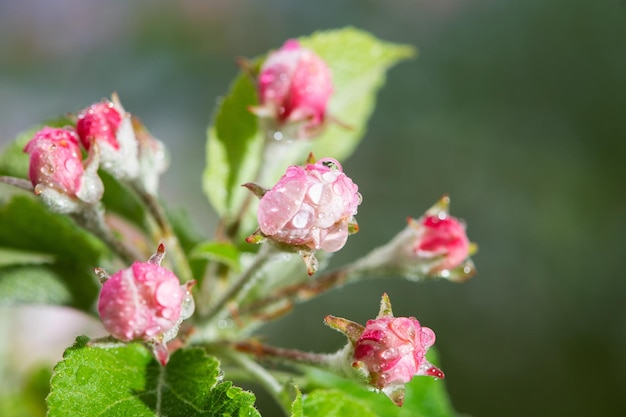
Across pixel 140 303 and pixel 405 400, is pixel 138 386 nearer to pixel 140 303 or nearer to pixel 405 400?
pixel 140 303

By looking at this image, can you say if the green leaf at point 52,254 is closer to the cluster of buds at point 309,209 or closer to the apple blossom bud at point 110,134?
the apple blossom bud at point 110,134

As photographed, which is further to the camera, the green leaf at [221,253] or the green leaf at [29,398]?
the green leaf at [29,398]

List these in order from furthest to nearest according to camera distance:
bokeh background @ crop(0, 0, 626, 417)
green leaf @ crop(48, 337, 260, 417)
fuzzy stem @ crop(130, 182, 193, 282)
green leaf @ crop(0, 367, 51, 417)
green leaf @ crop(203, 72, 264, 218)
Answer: bokeh background @ crop(0, 0, 626, 417) < green leaf @ crop(0, 367, 51, 417) < green leaf @ crop(203, 72, 264, 218) < fuzzy stem @ crop(130, 182, 193, 282) < green leaf @ crop(48, 337, 260, 417)

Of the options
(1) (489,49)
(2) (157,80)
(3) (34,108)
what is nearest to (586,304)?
(1) (489,49)

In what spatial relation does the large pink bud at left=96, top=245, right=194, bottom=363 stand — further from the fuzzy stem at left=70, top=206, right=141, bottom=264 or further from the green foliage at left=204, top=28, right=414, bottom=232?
the green foliage at left=204, top=28, right=414, bottom=232

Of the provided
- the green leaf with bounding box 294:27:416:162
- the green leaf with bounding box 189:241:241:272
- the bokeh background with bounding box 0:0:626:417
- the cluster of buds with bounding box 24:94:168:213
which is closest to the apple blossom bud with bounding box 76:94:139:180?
the cluster of buds with bounding box 24:94:168:213

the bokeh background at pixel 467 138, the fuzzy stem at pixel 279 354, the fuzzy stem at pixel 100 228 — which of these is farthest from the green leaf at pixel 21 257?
the bokeh background at pixel 467 138

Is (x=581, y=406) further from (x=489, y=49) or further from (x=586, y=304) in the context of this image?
(x=489, y=49)
